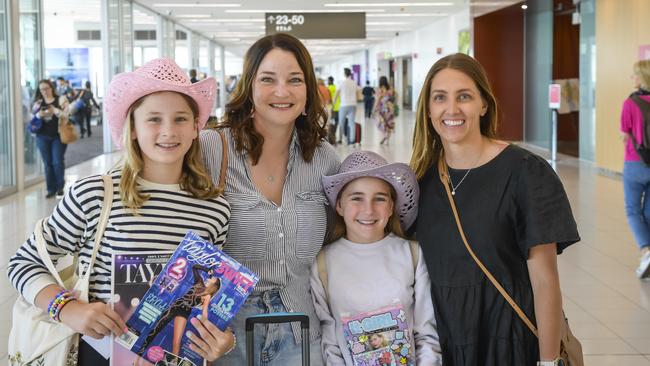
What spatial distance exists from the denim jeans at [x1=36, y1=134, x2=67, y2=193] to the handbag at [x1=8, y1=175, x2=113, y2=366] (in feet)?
29.7

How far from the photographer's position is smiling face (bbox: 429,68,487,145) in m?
2.24

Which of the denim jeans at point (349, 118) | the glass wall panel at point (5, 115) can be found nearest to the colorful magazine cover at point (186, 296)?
the glass wall panel at point (5, 115)

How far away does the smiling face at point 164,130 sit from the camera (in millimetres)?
2010

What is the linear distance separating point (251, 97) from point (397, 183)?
0.51 metres

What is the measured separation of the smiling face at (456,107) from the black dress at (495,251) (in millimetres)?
113

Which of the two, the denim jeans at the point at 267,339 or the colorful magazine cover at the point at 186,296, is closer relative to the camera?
the colorful magazine cover at the point at 186,296

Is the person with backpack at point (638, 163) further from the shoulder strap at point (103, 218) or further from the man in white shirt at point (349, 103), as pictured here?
the man in white shirt at point (349, 103)

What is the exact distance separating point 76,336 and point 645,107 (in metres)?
5.59

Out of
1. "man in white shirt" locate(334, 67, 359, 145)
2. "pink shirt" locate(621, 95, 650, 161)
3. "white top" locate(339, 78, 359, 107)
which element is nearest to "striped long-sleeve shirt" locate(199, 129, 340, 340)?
"pink shirt" locate(621, 95, 650, 161)

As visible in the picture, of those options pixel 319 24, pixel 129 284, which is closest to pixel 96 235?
pixel 129 284

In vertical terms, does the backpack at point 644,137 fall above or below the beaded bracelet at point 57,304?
above

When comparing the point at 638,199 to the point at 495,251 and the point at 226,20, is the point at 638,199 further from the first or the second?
the point at 226,20

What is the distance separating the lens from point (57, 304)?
75.0 inches

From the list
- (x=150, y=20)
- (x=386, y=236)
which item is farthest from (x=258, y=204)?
(x=150, y=20)
